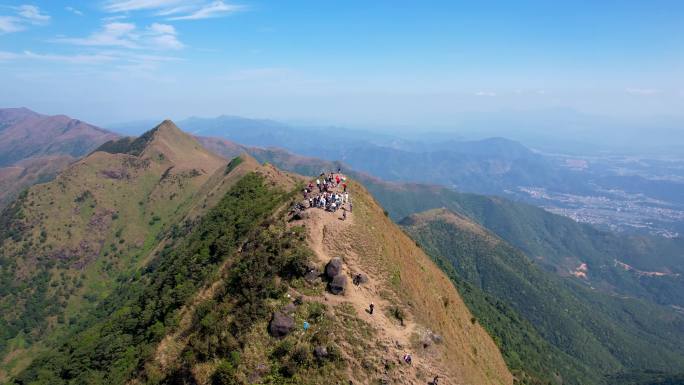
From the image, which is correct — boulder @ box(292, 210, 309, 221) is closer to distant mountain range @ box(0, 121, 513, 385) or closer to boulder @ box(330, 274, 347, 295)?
distant mountain range @ box(0, 121, 513, 385)

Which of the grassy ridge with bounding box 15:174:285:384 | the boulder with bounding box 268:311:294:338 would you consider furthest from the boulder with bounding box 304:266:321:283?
the grassy ridge with bounding box 15:174:285:384

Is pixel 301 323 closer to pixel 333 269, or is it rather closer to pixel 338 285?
pixel 338 285

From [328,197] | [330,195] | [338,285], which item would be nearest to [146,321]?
[328,197]

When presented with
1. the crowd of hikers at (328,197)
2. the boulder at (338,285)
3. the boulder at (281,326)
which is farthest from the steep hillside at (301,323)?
the crowd of hikers at (328,197)

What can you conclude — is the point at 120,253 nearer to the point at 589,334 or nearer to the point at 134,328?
the point at 134,328

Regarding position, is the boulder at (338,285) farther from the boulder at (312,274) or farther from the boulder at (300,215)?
the boulder at (300,215)

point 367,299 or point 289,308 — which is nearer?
point 289,308
